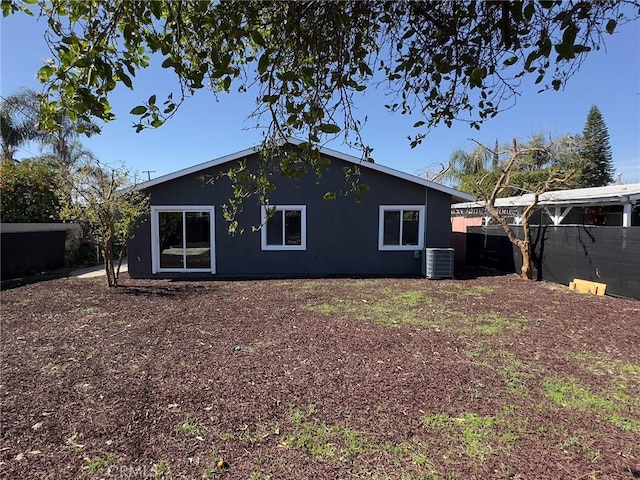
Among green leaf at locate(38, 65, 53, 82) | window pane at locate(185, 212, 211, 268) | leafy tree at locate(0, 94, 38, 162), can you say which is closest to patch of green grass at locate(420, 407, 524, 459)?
green leaf at locate(38, 65, 53, 82)

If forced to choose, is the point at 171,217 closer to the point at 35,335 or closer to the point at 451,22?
the point at 35,335

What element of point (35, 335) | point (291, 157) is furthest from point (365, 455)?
point (35, 335)

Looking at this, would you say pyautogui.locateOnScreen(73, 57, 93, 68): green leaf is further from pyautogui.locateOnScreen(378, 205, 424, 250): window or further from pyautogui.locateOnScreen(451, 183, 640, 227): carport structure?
pyautogui.locateOnScreen(451, 183, 640, 227): carport structure

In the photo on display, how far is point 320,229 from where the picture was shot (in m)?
11.2

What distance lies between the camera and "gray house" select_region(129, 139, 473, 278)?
10.9m

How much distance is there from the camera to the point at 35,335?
523 centimetres

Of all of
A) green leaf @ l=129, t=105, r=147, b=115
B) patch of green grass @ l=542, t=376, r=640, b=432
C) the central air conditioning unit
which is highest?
green leaf @ l=129, t=105, r=147, b=115

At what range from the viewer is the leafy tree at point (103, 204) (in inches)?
329

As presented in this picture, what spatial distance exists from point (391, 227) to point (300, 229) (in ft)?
9.31

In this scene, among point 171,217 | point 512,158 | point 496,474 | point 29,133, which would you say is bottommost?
point 496,474

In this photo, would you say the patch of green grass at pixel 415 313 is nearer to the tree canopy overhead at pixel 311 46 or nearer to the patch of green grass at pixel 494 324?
the patch of green grass at pixel 494 324

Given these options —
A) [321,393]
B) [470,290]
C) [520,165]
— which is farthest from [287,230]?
[520,165]

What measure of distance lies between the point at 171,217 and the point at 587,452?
10.8 meters

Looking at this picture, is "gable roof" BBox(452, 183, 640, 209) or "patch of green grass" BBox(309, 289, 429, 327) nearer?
"patch of green grass" BBox(309, 289, 429, 327)
